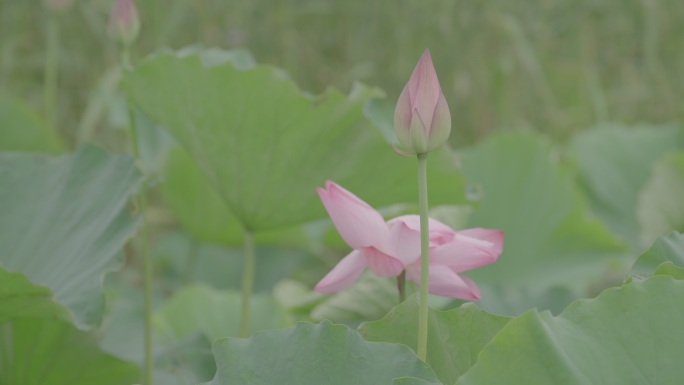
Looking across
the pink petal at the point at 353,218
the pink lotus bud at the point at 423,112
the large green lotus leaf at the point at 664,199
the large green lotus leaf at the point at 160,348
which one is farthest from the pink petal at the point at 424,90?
the large green lotus leaf at the point at 664,199

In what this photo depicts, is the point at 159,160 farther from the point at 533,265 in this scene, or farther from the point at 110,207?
the point at 110,207

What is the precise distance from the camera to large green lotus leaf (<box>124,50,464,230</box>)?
3.93 feet

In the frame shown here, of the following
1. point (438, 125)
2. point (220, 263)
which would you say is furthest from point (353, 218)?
point (220, 263)

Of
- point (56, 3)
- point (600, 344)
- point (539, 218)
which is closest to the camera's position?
point (600, 344)

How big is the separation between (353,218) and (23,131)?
1386 millimetres

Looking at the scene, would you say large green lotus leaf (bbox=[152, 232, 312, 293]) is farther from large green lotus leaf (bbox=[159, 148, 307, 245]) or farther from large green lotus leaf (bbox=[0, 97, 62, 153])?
large green lotus leaf (bbox=[0, 97, 62, 153])

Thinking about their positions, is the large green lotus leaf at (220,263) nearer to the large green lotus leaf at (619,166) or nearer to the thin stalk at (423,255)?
the large green lotus leaf at (619,166)

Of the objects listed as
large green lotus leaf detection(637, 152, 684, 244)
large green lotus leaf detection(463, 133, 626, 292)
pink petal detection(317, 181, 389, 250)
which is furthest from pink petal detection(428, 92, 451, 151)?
large green lotus leaf detection(637, 152, 684, 244)

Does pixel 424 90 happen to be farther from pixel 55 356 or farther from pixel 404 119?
pixel 55 356

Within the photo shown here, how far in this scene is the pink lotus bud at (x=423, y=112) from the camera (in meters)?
0.73

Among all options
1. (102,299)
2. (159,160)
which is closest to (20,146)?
(159,160)

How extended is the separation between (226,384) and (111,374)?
49cm

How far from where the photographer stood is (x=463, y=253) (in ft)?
2.83

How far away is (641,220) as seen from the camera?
2002 millimetres
